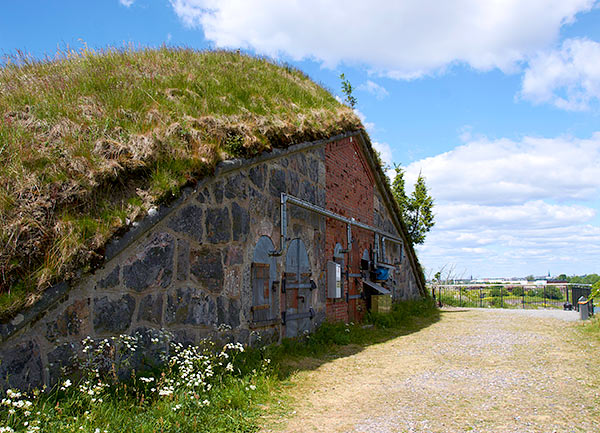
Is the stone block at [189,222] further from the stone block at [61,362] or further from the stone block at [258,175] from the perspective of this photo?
the stone block at [61,362]

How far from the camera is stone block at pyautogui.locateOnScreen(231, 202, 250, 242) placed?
7.07 m

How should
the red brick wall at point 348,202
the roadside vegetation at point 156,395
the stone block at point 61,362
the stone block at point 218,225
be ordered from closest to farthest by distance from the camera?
the roadside vegetation at point 156,395 → the stone block at point 61,362 → the stone block at point 218,225 → the red brick wall at point 348,202

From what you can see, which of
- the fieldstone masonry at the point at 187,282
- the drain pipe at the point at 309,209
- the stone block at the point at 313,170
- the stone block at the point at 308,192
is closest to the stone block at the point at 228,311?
the fieldstone masonry at the point at 187,282

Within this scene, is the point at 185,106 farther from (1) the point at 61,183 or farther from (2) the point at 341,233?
(2) the point at 341,233

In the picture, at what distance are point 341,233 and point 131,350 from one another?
270 inches

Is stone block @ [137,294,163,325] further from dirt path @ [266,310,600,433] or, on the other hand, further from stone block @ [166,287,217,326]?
dirt path @ [266,310,600,433]

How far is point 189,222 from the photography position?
248 inches

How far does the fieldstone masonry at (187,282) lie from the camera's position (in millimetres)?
4770

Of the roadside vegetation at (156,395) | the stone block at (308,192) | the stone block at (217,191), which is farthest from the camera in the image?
the stone block at (308,192)

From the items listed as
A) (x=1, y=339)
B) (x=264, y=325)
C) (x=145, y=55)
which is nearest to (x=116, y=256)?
(x=1, y=339)

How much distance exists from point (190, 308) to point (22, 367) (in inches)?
80.3

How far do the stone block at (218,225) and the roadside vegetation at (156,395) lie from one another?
4.62 ft

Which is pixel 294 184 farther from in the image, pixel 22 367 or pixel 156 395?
pixel 22 367

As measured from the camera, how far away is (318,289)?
32.4 ft
